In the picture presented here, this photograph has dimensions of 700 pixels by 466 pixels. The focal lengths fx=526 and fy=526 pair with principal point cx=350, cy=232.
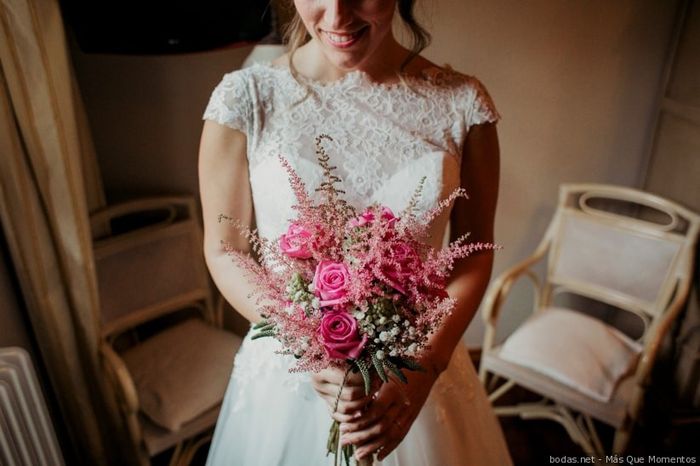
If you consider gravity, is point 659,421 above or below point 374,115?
below

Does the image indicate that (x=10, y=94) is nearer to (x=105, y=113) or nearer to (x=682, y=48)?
(x=105, y=113)

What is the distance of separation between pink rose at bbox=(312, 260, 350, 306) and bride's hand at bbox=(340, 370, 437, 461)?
0.94 feet

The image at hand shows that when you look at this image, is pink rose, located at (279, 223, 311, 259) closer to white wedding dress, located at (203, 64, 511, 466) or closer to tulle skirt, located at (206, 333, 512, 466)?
white wedding dress, located at (203, 64, 511, 466)

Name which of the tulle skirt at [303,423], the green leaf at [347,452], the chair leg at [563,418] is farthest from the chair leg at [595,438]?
the green leaf at [347,452]

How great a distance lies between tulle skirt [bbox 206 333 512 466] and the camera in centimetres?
111

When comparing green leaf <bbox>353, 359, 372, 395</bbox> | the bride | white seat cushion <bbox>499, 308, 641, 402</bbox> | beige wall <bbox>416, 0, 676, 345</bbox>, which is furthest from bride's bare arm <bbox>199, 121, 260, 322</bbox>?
white seat cushion <bbox>499, 308, 641, 402</bbox>

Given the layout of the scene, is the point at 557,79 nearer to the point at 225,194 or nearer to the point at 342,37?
the point at 342,37

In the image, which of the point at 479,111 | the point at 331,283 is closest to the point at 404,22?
the point at 479,111

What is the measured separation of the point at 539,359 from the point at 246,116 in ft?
4.49

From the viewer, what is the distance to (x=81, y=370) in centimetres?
158

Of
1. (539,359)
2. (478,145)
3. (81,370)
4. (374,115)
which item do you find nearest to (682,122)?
(539,359)

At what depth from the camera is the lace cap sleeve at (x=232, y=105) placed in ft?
3.62

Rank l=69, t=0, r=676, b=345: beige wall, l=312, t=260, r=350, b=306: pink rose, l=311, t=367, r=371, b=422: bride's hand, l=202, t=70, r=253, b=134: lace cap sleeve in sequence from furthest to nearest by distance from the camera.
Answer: l=69, t=0, r=676, b=345: beige wall
l=202, t=70, r=253, b=134: lace cap sleeve
l=311, t=367, r=371, b=422: bride's hand
l=312, t=260, r=350, b=306: pink rose

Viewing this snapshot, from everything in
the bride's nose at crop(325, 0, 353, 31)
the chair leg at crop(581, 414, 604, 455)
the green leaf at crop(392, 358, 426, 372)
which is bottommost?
the chair leg at crop(581, 414, 604, 455)
